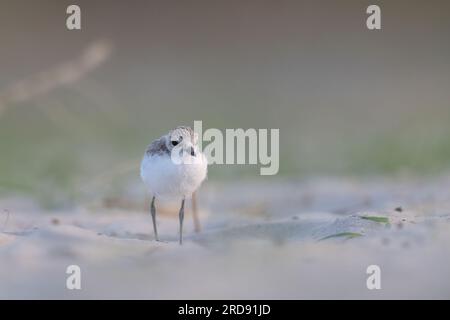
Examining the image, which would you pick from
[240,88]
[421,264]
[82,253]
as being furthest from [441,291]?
[240,88]

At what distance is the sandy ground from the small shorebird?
13.4 inches

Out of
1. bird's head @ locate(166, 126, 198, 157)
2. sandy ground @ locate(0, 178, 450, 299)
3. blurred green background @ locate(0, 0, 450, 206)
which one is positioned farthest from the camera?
blurred green background @ locate(0, 0, 450, 206)

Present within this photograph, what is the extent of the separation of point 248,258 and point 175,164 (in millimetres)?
731

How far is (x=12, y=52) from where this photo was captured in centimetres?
1260

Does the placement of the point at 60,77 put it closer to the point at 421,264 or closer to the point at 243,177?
the point at 243,177

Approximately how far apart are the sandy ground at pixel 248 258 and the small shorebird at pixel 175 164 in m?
0.34

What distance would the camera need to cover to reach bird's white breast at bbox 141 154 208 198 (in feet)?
13.9

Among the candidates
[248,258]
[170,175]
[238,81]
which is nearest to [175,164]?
[170,175]

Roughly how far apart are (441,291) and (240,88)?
877cm

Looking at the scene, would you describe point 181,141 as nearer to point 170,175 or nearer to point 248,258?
point 170,175

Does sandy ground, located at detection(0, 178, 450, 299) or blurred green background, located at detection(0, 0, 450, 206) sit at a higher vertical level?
blurred green background, located at detection(0, 0, 450, 206)

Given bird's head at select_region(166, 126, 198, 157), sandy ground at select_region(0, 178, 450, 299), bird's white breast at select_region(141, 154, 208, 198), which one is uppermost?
bird's head at select_region(166, 126, 198, 157)

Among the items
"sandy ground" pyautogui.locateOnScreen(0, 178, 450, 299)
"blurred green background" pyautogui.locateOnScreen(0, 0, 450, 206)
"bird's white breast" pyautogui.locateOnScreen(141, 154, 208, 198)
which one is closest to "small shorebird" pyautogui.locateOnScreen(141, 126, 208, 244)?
"bird's white breast" pyautogui.locateOnScreen(141, 154, 208, 198)

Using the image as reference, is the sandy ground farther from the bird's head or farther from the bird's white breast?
the bird's head
